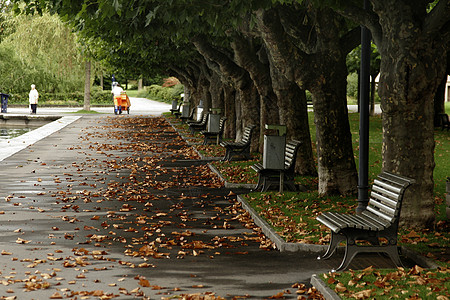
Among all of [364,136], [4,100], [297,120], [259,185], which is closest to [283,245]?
[364,136]

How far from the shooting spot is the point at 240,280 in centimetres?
796

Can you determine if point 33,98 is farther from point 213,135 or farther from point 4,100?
point 213,135

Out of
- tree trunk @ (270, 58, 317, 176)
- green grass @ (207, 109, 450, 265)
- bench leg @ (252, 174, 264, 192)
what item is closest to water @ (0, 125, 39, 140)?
green grass @ (207, 109, 450, 265)

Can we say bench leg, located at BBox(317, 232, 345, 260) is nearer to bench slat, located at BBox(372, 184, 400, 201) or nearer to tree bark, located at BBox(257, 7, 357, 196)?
bench slat, located at BBox(372, 184, 400, 201)

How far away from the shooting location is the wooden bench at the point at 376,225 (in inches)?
325

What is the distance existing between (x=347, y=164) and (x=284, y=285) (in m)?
6.21

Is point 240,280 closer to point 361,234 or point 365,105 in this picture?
point 361,234

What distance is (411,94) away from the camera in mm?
10164

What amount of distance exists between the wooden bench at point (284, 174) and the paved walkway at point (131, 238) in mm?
706

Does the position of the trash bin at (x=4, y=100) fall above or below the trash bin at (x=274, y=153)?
above

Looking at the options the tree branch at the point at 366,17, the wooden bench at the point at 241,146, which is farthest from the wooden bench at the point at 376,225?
the wooden bench at the point at 241,146

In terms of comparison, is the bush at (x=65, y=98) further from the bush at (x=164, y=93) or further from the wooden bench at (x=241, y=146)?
the wooden bench at (x=241, y=146)

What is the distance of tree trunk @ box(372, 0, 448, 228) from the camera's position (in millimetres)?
10070

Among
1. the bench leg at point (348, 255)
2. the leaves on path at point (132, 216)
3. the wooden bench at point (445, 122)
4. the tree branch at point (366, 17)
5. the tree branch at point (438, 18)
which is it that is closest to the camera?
the bench leg at point (348, 255)
